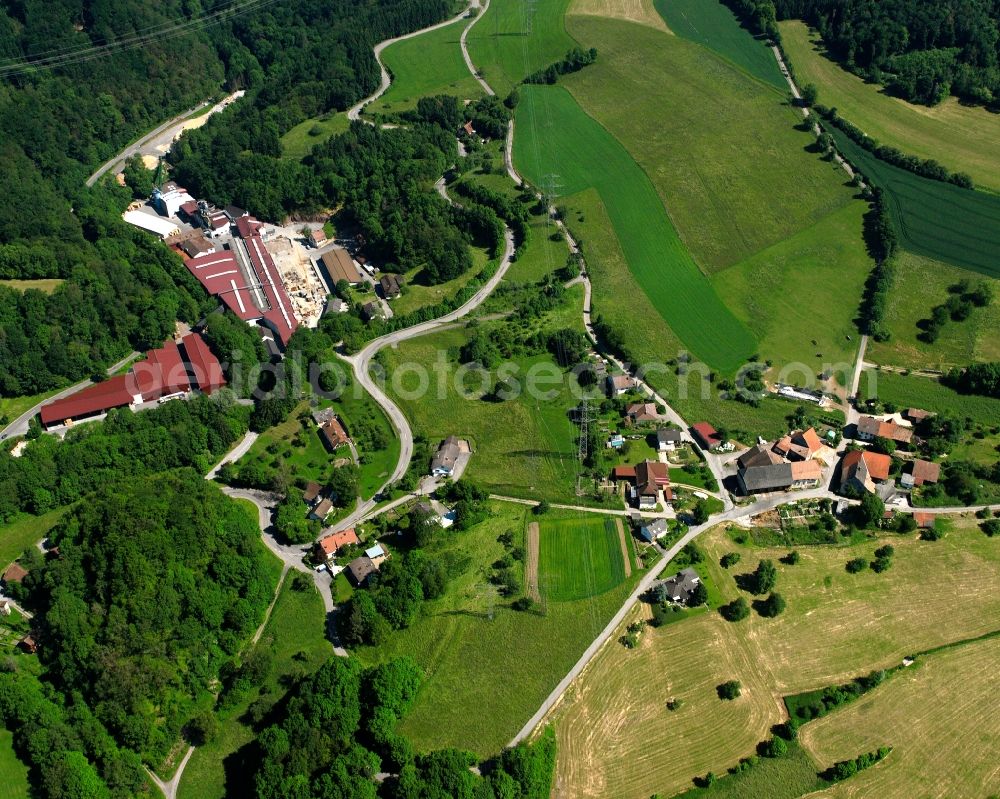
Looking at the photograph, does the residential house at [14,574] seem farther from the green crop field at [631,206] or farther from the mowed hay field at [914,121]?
the mowed hay field at [914,121]

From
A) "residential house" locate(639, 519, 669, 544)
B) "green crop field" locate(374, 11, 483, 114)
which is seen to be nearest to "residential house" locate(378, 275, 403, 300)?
"residential house" locate(639, 519, 669, 544)

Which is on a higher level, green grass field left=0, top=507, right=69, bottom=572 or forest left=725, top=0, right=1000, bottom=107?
forest left=725, top=0, right=1000, bottom=107

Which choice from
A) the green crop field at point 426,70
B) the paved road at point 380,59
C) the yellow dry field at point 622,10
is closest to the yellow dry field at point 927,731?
the green crop field at point 426,70

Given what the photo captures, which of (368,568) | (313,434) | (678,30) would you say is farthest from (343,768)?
(678,30)

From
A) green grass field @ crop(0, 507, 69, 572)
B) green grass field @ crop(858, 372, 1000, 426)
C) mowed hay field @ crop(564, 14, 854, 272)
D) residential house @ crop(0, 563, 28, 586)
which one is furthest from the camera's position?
mowed hay field @ crop(564, 14, 854, 272)

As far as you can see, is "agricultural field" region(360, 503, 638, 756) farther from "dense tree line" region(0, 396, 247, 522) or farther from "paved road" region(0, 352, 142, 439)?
"paved road" region(0, 352, 142, 439)

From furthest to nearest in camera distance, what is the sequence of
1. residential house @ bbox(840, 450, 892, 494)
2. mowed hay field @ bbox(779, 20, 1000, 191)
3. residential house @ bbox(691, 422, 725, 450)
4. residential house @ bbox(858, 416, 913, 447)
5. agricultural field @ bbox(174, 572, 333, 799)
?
mowed hay field @ bbox(779, 20, 1000, 191) < residential house @ bbox(691, 422, 725, 450) < residential house @ bbox(858, 416, 913, 447) < residential house @ bbox(840, 450, 892, 494) < agricultural field @ bbox(174, 572, 333, 799)
